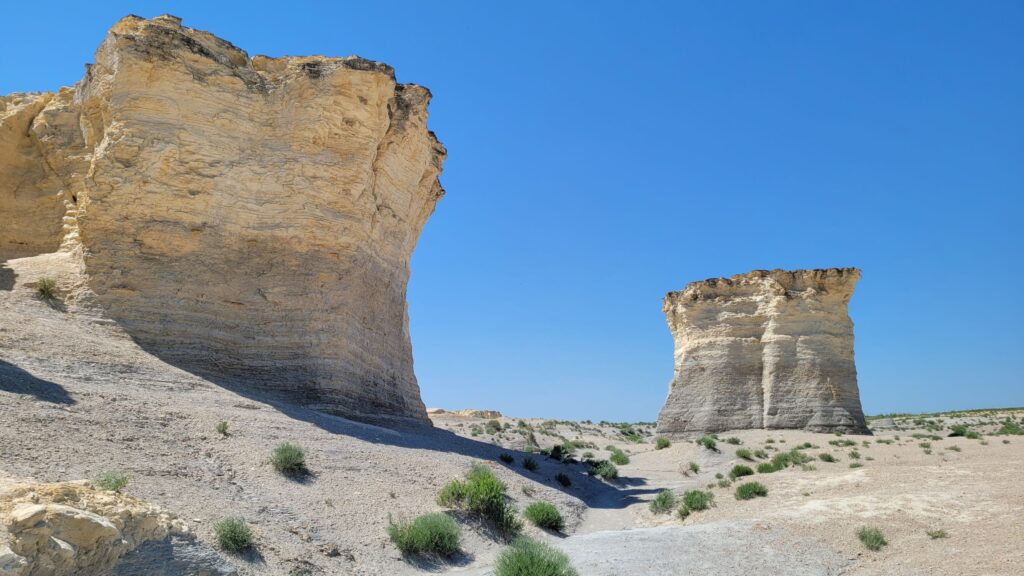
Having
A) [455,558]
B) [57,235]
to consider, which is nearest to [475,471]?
[455,558]

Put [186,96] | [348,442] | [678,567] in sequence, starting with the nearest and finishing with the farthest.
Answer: [678,567] → [348,442] → [186,96]

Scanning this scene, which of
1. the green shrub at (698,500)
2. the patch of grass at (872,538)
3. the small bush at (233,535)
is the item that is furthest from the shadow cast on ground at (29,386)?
the patch of grass at (872,538)

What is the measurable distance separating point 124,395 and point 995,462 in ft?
55.4

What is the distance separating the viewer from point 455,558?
27.5 feet

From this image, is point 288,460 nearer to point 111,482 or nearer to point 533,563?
point 111,482

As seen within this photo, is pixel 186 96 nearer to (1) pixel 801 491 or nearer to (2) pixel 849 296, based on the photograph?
(1) pixel 801 491

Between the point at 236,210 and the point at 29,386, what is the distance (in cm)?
690

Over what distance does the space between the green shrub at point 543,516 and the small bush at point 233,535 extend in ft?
17.5

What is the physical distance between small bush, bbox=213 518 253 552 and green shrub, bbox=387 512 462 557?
6.90ft

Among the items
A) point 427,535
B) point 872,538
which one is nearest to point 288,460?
point 427,535

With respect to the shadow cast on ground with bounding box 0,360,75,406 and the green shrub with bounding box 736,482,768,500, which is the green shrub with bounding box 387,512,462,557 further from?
the green shrub with bounding box 736,482,768,500

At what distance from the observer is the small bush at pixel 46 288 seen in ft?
43.2

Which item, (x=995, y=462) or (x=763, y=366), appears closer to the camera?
(x=995, y=462)

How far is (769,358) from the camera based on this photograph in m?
29.1
